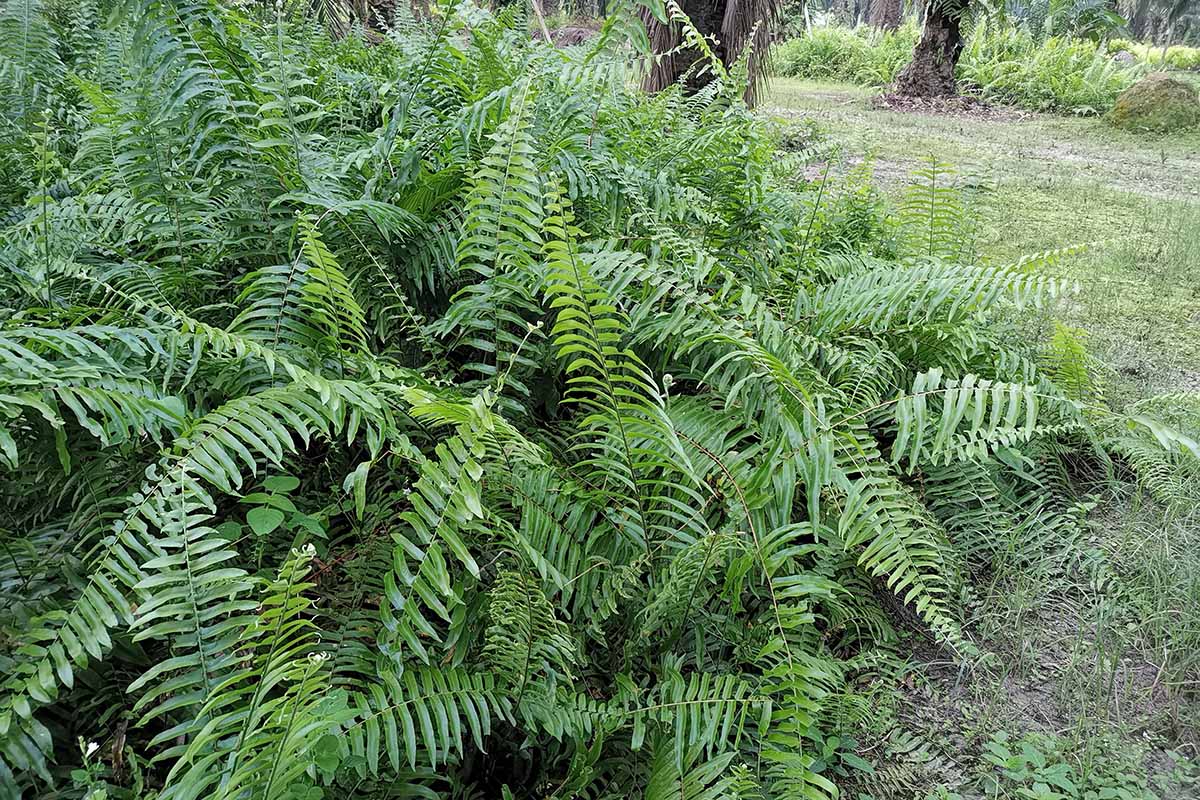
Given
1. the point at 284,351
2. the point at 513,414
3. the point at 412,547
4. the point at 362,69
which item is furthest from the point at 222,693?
the point at 362,69

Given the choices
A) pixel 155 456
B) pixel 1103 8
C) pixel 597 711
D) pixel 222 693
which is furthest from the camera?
pixel 1103 8

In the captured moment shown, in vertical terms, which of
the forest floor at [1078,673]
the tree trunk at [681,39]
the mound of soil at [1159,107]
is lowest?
the forest floor at [1078,673]

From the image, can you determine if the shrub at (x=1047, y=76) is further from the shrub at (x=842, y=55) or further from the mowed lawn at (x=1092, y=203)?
the shrub at (x=842, y=55)

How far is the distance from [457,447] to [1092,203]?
6.71 m

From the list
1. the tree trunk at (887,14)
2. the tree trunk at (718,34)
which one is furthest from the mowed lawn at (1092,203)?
the tree trunk at (887,14)

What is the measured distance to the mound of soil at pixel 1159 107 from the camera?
33.9ft

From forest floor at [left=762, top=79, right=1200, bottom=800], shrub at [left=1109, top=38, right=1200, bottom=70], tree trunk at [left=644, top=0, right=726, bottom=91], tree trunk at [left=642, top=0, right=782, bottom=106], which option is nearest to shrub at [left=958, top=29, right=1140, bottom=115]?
shrub at [left=1109, top=38, right=1200, bottom=70]

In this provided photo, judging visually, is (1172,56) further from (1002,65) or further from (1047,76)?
(1047,76)

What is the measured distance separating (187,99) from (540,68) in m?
1.41

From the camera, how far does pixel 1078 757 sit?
185 cm

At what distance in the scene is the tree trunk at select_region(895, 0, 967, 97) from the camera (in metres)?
11.7

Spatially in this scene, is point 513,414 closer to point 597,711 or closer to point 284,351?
point 284,351

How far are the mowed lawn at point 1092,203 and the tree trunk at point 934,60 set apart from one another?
87cm

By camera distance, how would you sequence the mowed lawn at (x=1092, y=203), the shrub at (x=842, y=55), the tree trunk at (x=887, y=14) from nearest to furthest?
the mowed lawn at (x=1092, y=203)
the shrub at (x=842, y=55)
the tree trunk at (x=887, y=14)
